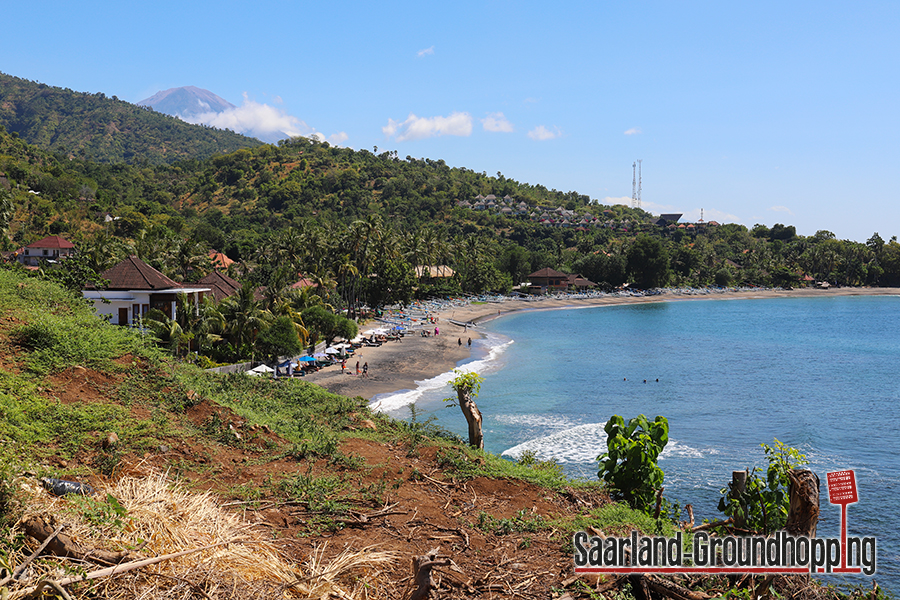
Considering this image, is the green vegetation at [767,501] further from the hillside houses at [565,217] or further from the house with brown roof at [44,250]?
the hillside houses at [565,217]

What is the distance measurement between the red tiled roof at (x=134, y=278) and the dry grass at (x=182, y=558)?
26.9m

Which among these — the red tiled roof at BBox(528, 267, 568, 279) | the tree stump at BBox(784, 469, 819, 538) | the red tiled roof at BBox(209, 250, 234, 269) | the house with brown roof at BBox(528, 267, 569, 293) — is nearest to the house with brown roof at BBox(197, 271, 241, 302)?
the red tiled roof at BBox(209, 250, 234, 269)

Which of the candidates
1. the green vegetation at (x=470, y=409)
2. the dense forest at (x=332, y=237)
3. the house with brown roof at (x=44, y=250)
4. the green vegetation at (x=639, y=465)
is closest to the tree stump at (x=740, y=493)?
the green vegetation at (x=639, y=465)

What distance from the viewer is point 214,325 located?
32062 mm

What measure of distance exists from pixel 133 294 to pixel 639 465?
89.8 ft

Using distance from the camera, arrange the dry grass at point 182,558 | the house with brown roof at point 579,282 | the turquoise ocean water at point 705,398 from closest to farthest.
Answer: the dry grass at point 182,558 → the turquoise ocean water at point 705,398 → the house with brown roof at point 579,282

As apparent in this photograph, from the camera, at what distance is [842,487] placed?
559 centimetres

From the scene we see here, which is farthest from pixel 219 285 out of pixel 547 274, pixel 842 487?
pixel 547 274

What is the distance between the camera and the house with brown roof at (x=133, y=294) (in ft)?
97.8

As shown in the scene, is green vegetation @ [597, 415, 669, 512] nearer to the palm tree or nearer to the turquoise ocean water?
the turquoise ocean water

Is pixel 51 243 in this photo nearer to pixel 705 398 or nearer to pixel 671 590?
pixel 705 398

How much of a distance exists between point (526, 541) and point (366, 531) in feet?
6.46

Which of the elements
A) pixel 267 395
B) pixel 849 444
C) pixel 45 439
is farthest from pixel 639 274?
pixel 45 439

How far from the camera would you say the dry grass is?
4.75 m
